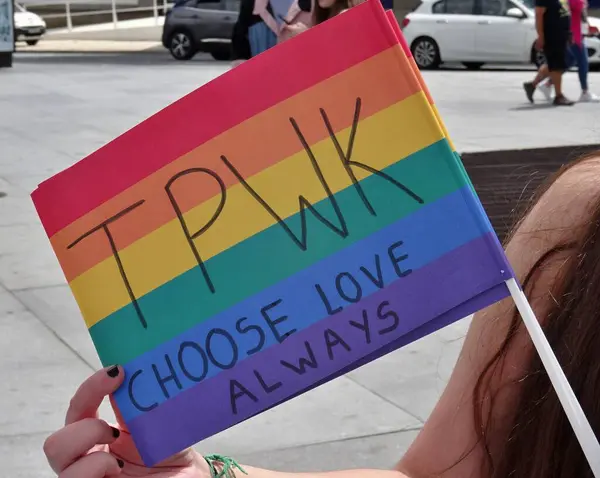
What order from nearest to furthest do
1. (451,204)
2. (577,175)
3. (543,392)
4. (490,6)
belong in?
(451,204) < (543,392) < (577,175) < (490,6)

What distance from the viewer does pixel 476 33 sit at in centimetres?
1758

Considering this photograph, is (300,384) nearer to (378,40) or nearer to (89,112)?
(378,40)

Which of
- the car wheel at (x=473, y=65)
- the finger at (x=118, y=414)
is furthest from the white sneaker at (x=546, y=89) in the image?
the finger at (x=118, y=414)

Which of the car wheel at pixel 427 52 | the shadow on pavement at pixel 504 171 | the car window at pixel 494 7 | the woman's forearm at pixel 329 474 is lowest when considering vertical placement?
the car wheel at pixel 427 52

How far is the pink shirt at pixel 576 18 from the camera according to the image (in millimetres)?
12234

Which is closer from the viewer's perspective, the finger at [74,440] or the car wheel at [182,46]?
the finger at [74,440]

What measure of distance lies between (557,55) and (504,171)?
4.71 meters

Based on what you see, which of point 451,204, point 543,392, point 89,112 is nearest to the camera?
point 451,204

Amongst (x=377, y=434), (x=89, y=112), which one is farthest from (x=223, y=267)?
(x=89, y=112)

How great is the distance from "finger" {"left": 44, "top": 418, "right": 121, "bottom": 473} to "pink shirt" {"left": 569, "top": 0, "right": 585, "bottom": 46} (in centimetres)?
1166

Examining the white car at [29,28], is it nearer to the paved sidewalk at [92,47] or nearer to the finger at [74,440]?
the paved sidewalk at [92,47]

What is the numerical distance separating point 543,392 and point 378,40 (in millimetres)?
507

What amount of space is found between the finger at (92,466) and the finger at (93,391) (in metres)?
0.06

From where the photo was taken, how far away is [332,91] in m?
1.28
